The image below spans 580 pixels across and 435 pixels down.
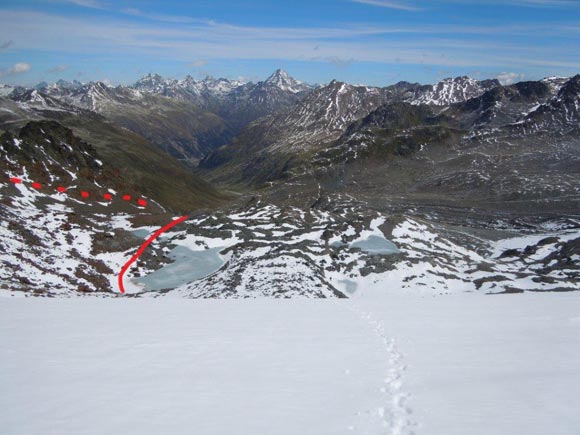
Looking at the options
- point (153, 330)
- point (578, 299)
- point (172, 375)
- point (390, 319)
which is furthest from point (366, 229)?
point (172, 375)

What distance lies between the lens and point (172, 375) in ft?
59.2

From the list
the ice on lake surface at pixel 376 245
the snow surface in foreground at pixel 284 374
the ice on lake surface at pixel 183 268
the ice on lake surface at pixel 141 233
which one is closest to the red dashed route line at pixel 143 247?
the ice on lake surface at pixel 141 233

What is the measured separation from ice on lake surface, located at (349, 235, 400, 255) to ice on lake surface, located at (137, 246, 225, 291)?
95.0 feet

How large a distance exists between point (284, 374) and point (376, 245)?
83.7 metres

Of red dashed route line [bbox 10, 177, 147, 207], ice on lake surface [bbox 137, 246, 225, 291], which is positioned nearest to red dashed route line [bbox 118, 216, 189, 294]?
ice on lake surface [bbox 137, 246, 225, 291]

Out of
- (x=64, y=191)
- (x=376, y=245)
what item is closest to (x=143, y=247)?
(x=376, y=245)

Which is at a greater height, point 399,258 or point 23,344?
point 23,344

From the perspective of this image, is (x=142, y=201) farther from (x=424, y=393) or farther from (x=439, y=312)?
(x=424, y=393)

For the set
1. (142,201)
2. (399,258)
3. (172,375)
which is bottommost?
(142,201)

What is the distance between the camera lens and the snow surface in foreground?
13.8 metres

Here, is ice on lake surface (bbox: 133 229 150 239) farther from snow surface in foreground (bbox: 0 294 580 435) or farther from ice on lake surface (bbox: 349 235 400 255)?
snow surface in foreground (bbox: 0 294 580 435)

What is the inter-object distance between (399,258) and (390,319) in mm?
63035

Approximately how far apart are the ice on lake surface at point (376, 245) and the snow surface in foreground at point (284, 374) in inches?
2556

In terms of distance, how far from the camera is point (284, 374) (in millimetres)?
18391
